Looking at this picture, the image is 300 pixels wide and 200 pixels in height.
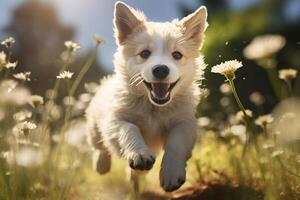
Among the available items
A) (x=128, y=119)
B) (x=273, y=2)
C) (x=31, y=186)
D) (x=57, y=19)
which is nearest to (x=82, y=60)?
(x=57, y=19)

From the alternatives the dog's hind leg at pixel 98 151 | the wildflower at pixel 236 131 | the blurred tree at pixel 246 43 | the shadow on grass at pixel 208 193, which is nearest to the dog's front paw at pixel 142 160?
the shadow on grass at pixel 208 193

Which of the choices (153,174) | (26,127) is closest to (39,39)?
(153,174)

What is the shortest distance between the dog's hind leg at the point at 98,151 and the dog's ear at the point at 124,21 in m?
1.37

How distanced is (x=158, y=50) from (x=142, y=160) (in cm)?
A: 121

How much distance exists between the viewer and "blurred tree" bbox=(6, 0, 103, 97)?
19.0 meters

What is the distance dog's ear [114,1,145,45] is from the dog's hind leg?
54.0 inches

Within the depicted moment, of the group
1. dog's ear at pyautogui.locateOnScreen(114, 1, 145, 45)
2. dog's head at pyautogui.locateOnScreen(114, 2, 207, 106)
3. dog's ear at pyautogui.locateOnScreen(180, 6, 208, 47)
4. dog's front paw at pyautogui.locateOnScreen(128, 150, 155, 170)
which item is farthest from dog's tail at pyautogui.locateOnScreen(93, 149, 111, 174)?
dog's front paw at pyautogui.locateOnScreen(128, 150, 155, 170)

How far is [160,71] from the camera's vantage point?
4.75m

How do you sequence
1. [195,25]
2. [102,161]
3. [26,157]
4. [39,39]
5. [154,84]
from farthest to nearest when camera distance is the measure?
[39,39], [102,161], [195,25], [154,84], [26,157]

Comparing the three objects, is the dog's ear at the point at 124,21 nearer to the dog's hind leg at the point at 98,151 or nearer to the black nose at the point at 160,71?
the black nose at the point at 160,71

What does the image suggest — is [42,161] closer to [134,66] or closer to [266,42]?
[134,66]

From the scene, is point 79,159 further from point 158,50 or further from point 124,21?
point 124,21

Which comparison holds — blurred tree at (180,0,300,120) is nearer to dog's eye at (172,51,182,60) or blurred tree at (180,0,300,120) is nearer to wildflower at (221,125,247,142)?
wildflower at (221,125,247,142)

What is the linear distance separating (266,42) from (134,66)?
2.29 m
